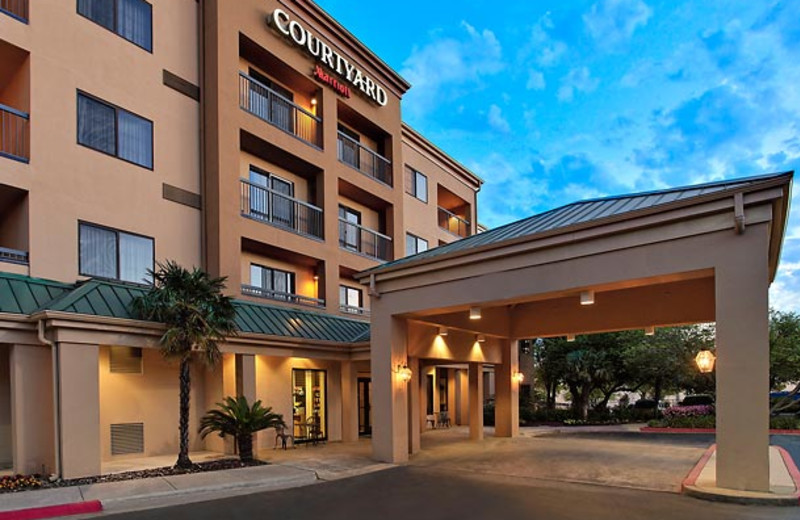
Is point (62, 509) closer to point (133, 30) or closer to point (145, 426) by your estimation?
point (145, 426)

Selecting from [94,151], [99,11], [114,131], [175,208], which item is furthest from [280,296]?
[99,11]

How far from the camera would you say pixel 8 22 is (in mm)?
13375

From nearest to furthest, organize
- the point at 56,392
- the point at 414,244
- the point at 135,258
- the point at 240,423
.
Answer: the point at 56,392 → the point at 240,423 → the point at 135,258 → the point at 414,244

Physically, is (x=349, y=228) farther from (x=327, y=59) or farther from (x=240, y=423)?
(x=240, y=423)

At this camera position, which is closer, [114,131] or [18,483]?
[18,483]

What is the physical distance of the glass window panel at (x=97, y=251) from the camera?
14.6m

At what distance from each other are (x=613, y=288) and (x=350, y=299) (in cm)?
1418

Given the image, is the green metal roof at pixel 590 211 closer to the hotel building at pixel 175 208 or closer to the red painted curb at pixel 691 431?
the hotel building at pixel 175 208

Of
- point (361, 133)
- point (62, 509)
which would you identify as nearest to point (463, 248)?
point (62, 509)

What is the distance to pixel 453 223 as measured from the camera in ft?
112

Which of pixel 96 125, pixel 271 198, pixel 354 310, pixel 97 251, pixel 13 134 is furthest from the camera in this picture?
pixel 354 310

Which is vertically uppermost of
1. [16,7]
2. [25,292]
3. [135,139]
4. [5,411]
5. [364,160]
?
[16,7]

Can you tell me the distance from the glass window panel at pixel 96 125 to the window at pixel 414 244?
15285 millimetres

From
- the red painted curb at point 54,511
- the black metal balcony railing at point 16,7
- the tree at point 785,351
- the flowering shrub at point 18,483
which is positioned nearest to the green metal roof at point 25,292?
the flowering shrub at point 18,483
